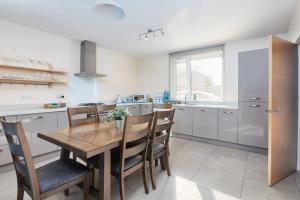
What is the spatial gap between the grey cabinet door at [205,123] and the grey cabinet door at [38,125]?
9.46 ft

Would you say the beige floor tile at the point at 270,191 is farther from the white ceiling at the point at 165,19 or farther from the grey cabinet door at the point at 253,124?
the white ceiling at the point at 165,19

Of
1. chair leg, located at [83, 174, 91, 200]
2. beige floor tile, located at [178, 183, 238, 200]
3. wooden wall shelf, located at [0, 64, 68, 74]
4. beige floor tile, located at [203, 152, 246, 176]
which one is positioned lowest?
beige floor tile, located at [178, 183, 238, 200]

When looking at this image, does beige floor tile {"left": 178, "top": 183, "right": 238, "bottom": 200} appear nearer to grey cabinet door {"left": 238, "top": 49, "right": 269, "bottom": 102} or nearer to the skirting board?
the skirting board

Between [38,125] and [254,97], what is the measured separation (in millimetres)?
3739

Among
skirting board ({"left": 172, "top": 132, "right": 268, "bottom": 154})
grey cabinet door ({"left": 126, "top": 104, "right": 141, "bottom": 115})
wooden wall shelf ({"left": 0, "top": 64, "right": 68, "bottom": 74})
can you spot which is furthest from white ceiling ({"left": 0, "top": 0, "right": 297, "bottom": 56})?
skirting board ({"left": 172, "top": 132, "right": 268, "bottom": 154})

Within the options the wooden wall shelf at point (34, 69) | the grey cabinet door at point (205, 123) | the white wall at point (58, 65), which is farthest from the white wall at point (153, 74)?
the wooden wall shelf at point (34, 69)

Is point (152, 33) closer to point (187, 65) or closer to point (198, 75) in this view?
point (187, 65)

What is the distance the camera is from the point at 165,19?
2.62 metres

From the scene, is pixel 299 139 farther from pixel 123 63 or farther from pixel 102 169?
pixel 123 63

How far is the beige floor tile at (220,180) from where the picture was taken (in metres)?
1.90

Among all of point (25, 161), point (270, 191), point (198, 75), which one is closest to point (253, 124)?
point (270, 191)

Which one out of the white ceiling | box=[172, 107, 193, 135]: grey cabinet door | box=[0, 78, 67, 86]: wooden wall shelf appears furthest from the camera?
box=[172, 107, 193, 135]: grey cabinet door

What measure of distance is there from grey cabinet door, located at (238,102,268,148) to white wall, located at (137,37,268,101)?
2.25 feet

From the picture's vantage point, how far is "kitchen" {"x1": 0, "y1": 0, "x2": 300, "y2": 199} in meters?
2.09
